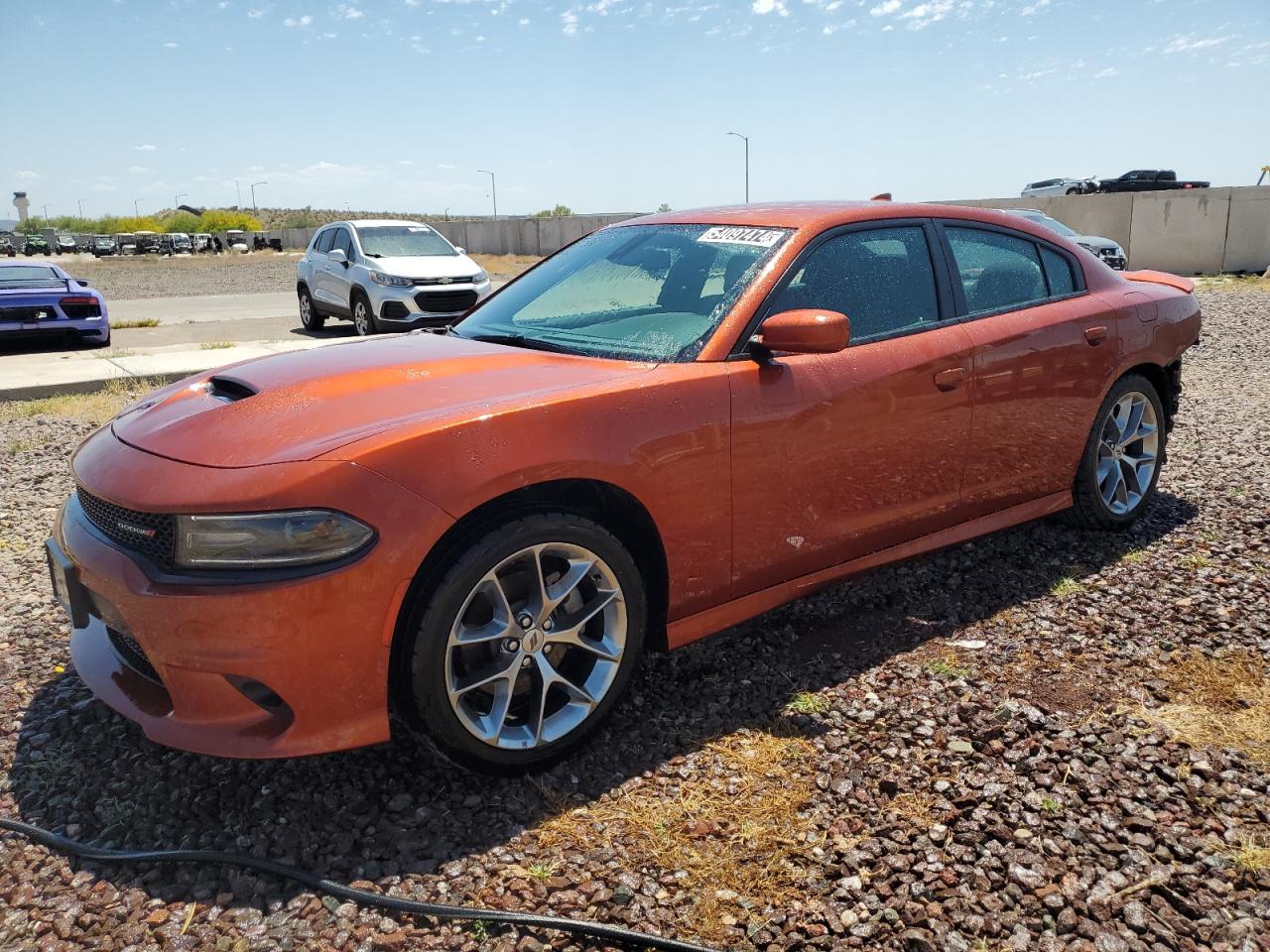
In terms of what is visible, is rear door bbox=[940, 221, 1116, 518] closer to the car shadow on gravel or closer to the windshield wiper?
the car shadow on gravel

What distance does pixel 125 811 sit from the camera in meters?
2.71

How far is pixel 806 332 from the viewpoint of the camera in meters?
3.02

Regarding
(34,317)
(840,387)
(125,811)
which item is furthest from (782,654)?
(34,317)

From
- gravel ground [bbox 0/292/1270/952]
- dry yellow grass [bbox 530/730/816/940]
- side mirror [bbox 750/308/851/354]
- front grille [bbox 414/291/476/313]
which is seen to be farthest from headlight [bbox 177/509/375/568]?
front grille [bbox 414/291/476/313]

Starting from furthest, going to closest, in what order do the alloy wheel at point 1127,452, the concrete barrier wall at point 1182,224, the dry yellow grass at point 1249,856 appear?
the concrete barrier wall at point 1182,224 < the alloy wheel at point 1127,452 < the dry yellow grass at point 1249,856

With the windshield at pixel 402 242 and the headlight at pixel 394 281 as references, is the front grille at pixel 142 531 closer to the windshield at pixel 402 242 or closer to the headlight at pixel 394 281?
the headlight at pixel 394 281

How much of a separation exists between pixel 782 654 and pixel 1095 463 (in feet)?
6.46

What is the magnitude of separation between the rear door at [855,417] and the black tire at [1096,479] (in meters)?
1.02

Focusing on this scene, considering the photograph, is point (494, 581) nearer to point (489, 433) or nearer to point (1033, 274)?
point (489, 433)

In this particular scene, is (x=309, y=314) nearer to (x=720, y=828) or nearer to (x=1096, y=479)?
(x=1096, y=479)

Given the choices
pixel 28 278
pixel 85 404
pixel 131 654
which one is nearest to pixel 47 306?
pixel 28 278

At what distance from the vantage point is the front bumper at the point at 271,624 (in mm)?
2396

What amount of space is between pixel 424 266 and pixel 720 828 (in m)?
12.1

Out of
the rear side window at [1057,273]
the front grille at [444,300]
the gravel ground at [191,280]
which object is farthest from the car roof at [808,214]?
the gravel ground at [191,280]
